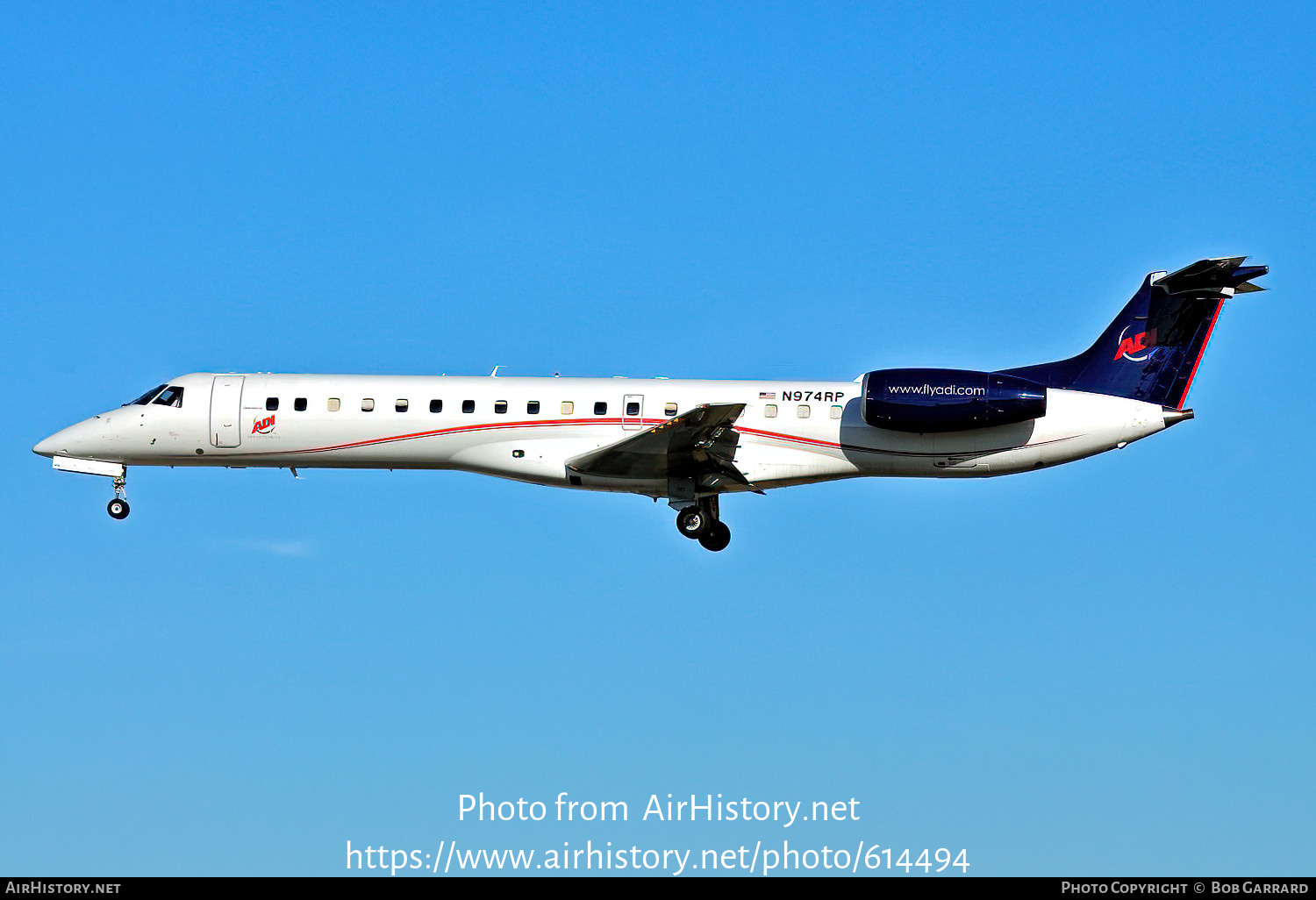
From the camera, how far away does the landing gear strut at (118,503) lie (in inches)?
1085

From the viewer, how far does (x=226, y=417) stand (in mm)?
27016

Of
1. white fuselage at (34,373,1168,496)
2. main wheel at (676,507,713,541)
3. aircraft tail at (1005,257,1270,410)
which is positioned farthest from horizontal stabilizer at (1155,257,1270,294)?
main wheel at (676,507,713,541)

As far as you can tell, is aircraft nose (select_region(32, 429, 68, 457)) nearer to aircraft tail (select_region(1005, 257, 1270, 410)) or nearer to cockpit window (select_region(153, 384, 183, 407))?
cockpit window (select_region(153, 384, 183, 407))

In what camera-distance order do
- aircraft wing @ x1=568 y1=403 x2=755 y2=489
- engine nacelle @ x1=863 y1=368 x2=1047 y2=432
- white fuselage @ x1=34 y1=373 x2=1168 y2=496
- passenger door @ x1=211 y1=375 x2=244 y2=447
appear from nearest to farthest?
1. aircraft wing @ x1=568 y1=403 x2=755 y2=489
2. engine nacelle @ x1=863 y1=368 x2=1047 y2=432
3. white fuselage @ x1=34 y1=373 x2=1168 y2=496
4. passenger door @ x1=211 y1=375 x2=244 y2=447

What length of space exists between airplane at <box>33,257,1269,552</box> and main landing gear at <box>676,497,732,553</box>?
32mm

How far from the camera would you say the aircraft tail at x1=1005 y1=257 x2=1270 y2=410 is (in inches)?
1042

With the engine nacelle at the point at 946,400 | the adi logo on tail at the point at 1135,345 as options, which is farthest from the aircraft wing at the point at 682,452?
the adi logo on tail at the point at 1135,345

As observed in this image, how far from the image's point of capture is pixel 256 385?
27219 millimetres

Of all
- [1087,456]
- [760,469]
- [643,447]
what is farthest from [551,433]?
[1087,456]

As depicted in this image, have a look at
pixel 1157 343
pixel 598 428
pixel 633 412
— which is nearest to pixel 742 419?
pixel 633 412

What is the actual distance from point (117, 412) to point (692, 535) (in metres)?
11.1

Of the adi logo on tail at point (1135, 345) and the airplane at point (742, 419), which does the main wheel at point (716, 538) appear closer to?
the airplane at point (742, 419)

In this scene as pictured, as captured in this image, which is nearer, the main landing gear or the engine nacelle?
the engine nacelle

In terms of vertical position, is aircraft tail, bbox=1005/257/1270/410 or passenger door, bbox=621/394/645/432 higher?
aircraft tail, bbox=1005/257/1270/410
